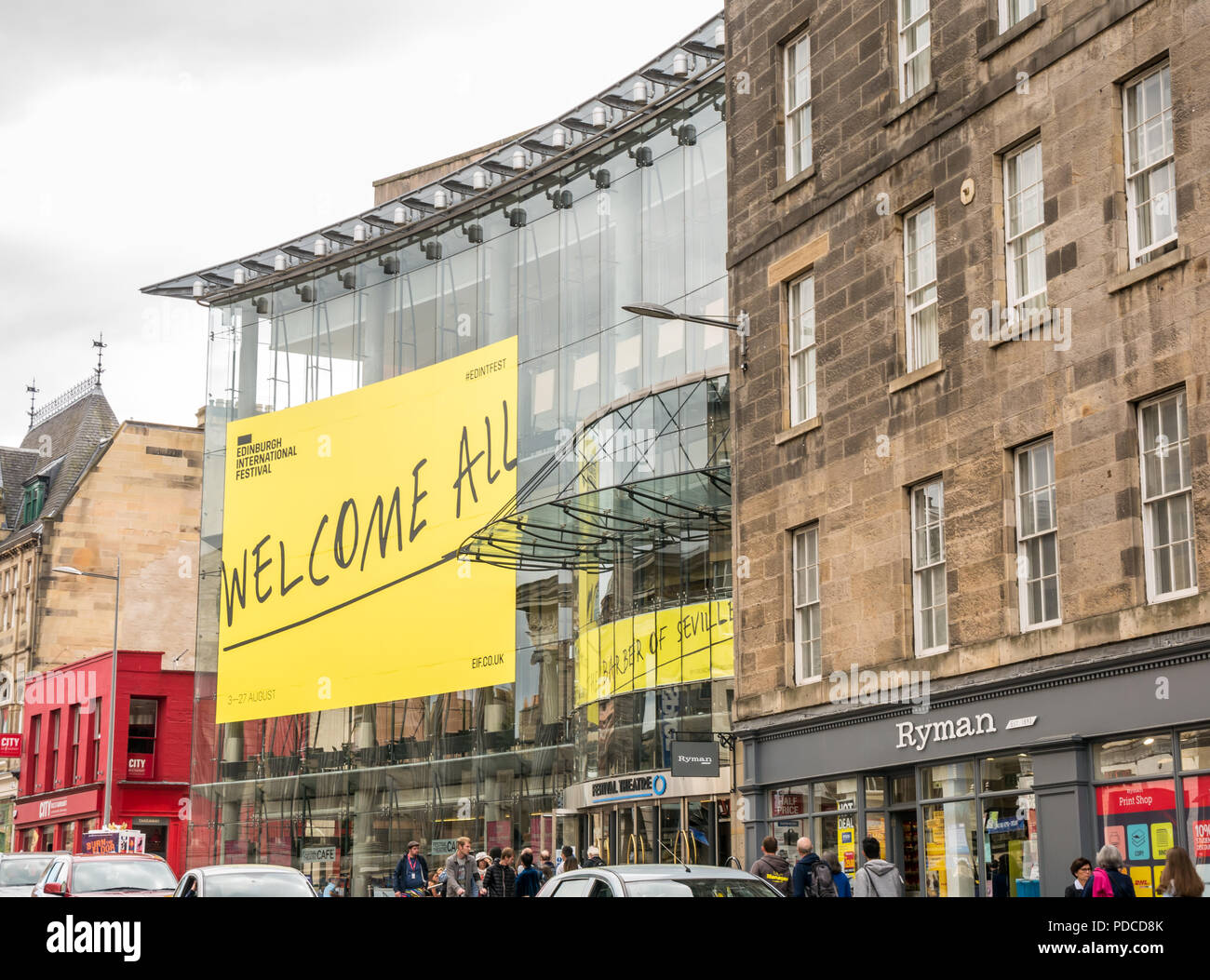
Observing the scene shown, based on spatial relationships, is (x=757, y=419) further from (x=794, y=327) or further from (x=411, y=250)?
(x=411, y=250)

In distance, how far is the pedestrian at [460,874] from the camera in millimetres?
22719

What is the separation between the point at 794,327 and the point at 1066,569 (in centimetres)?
746

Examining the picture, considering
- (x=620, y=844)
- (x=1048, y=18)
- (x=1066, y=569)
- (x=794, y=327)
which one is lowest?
(x=620, y=844)

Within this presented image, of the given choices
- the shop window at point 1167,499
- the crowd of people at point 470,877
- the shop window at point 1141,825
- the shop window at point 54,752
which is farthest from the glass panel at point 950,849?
the shop window at point 54,752

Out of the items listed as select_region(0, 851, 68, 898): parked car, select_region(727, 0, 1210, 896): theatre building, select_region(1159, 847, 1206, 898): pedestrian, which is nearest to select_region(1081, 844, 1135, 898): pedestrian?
select_region(1159, 847, 1206, 898): pedestrian

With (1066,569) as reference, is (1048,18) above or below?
above

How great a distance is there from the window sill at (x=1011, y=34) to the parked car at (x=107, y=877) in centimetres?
1583

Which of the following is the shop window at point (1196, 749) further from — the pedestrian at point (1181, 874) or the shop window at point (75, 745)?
the shop window at point (75, 745)

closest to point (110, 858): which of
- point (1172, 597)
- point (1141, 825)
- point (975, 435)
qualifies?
point (975, 435)
